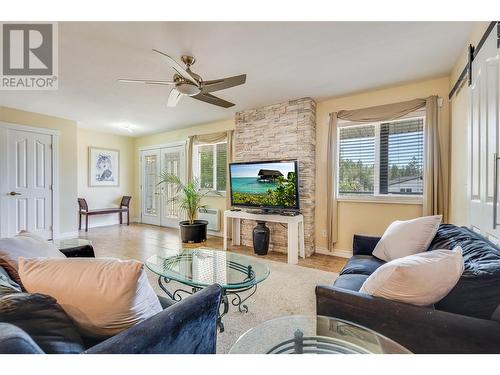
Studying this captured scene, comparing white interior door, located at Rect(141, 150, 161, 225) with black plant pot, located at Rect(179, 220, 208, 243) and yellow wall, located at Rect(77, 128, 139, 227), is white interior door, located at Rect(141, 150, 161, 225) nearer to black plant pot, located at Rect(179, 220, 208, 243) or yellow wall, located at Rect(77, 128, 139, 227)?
yellow wall, located at Rect(77, 128, 139, 227)

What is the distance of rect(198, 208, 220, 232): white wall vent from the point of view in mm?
5324

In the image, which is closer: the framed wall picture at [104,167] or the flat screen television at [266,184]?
the flat screen television at [266,184]

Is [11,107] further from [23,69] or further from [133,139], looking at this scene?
[133,139]

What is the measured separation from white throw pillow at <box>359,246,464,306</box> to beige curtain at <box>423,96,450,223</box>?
2.30 m

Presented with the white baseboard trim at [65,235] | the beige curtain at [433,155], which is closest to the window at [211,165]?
the white baseboard trim at [65,235]

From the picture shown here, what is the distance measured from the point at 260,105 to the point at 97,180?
4.82m

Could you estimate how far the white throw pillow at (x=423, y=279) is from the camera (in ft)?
3.56

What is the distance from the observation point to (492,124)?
1.53 m

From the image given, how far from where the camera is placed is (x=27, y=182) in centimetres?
447

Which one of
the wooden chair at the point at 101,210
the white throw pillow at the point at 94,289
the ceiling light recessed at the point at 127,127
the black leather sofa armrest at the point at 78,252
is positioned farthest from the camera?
the wooden chair at the point at 101,210

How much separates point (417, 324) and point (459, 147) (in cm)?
239

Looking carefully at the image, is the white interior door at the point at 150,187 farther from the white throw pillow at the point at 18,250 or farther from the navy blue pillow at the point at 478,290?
the navy blue pillow at the point at 478,290

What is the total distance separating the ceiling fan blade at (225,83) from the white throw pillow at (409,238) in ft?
6.54
